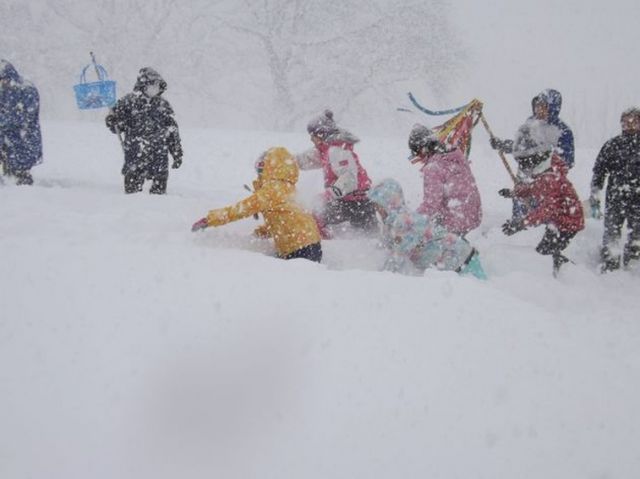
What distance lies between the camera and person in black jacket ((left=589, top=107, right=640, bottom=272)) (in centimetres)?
517

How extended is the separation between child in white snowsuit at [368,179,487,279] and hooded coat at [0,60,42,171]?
4335 millimetres

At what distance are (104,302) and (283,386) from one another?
1.15 metres

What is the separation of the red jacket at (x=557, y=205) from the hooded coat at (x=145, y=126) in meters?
3.70

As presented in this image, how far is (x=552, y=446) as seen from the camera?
2232 millimetres

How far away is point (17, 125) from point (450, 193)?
5014 millimetres

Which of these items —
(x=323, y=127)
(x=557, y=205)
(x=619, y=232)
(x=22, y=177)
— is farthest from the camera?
(x=22, y=177)

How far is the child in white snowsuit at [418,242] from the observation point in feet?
14.5

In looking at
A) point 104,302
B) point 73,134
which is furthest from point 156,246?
point 73,134

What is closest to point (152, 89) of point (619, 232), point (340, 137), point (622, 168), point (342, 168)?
point (340, 137)

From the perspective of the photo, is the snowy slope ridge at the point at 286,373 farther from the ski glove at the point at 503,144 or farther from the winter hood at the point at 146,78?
the ski glove at the point at 503,144

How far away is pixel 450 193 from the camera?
496cm

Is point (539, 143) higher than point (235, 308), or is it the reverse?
point (539, 143)

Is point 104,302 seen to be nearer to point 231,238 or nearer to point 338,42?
point 231,238

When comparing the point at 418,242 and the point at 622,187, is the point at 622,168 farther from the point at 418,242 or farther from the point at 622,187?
the point at 418,242
